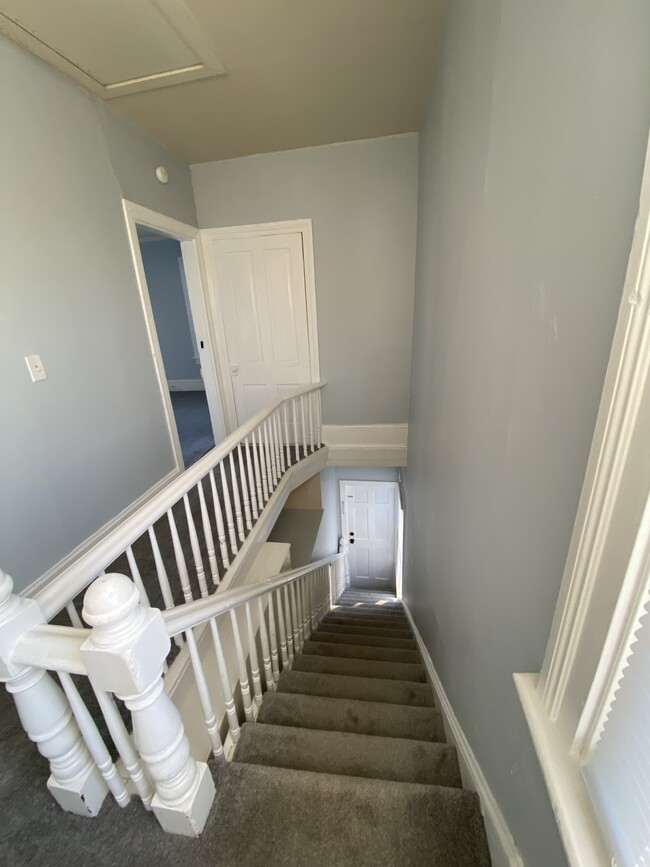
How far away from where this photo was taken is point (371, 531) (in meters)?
5.27

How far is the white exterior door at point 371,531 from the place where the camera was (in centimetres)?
504

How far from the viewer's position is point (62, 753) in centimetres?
85

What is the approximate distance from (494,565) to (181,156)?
138 inches

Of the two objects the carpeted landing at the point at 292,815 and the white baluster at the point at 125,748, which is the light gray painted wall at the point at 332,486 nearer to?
the carpeted landing at the point at 292,815

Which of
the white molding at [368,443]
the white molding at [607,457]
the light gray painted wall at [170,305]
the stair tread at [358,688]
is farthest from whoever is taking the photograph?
the light gray painted wall at [170,305]

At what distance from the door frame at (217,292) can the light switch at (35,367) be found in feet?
5.57

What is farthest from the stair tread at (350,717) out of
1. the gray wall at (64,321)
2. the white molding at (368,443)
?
the white molding at (368,443)

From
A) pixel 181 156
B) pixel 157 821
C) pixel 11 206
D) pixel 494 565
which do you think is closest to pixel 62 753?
pixel 157 821

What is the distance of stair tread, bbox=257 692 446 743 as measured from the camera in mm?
1447

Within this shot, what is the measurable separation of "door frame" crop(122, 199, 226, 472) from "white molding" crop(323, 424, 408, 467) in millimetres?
1135

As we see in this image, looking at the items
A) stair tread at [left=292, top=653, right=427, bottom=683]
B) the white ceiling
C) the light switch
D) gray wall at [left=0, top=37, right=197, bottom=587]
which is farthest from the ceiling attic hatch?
stair tread at [left=292, top=653, right=427, bottom=683]

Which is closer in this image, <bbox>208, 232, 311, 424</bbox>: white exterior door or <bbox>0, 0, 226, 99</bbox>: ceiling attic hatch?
<bbox>0, 0, 226, 99</bbox>: ceiling attic hatch

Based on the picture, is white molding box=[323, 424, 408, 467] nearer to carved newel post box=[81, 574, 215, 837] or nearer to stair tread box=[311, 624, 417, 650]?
stair tread box=[311, 624, 417, 650]

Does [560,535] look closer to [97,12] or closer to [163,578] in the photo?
[163,578]
